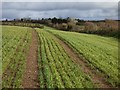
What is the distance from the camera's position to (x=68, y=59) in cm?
2483

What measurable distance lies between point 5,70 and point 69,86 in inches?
207

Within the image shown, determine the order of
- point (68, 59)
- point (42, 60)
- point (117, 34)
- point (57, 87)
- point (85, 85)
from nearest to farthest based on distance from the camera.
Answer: point (57, 87) → point (85, 85) → point (42, 60) → point (68, 59) → point (117, 34)

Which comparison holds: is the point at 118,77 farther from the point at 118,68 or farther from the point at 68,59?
the point at 68,59

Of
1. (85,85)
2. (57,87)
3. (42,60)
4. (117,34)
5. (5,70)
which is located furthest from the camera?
(117,34)

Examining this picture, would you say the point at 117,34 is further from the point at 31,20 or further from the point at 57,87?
the point at 31,20

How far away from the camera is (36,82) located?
53.4ft

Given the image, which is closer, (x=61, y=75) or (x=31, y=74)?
(x=31, y=74)

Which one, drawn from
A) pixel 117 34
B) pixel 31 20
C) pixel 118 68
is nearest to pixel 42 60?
pixel 118 68

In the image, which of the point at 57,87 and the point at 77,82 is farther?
the point at 77,82

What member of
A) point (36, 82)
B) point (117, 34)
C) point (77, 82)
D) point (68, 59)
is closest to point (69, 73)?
point (77, 82)

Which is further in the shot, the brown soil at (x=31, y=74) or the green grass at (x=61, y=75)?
the green grass at (x=61, y=75)

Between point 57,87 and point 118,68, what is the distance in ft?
30.1

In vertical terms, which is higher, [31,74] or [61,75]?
[31,74]

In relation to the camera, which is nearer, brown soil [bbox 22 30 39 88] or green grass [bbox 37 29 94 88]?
brown soil [bbox 22 30 39 88]
